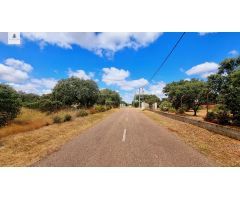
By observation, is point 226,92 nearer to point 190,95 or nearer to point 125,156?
point 125,156

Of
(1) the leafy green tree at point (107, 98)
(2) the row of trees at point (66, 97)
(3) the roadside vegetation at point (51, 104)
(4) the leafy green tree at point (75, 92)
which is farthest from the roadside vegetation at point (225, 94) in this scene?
(1) the leafy green tree at point (107, 98)

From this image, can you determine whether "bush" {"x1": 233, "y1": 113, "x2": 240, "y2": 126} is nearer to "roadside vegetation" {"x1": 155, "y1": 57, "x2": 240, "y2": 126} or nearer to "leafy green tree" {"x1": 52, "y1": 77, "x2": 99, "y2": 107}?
"roadside vegetation" {"x1": 155, "y1": 57, "x2": 240, "y2": 126}

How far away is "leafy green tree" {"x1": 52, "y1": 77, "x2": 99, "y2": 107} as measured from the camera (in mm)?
28438

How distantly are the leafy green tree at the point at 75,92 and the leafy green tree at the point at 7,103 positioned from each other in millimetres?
14542

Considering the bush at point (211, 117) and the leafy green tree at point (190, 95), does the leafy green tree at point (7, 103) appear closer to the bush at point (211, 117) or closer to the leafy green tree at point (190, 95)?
the bush at point (211, 117)

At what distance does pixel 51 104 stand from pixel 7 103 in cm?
1566

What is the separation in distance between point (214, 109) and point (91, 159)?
13.1m

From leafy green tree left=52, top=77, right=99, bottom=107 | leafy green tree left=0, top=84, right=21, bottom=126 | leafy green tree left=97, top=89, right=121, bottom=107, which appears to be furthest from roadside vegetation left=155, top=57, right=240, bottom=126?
leafy green tree left=97, top=89, right=121, bottom=107

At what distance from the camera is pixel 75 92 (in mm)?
30250

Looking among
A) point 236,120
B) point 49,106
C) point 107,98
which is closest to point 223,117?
point 236,120
